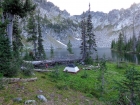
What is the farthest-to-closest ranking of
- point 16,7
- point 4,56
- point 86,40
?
1. point 86,40
2. point 16,7
3. point 4,56

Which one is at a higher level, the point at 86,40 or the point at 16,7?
the point at 16,7

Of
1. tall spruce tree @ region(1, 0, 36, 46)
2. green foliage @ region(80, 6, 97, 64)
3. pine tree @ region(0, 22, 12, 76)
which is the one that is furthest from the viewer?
green foliage @ region(80, 6, 97, 64)

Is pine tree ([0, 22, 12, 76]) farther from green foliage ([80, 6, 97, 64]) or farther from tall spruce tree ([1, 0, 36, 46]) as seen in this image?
green foliage ([80, 6, 97, 64])

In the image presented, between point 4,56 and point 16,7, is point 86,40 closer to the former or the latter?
point 16,7

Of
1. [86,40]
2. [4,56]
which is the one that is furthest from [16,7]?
[86,40]

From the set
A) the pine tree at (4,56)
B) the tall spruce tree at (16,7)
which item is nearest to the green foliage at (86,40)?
the tall spruce tree at (16,7)

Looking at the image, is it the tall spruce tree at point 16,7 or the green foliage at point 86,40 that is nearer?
the tall spruce tree at point 16,7

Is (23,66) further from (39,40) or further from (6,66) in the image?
(39,40)

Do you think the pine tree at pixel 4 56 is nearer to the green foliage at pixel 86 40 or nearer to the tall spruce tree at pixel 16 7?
the tall spruce tree at pixel 16 7

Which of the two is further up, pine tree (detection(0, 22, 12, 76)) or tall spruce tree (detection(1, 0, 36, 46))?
tall spruce tree (detection(1, 0, 36, 46))

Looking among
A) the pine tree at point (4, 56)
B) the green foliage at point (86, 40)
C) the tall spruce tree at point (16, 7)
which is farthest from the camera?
the green foliage at point (86, 40)


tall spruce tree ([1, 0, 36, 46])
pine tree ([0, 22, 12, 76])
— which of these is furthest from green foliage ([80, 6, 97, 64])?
pine tree ([0, 22, 12, 76])

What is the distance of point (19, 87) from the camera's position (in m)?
14.3

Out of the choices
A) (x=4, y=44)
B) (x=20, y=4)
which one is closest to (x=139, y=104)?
(x=4, y=44)
